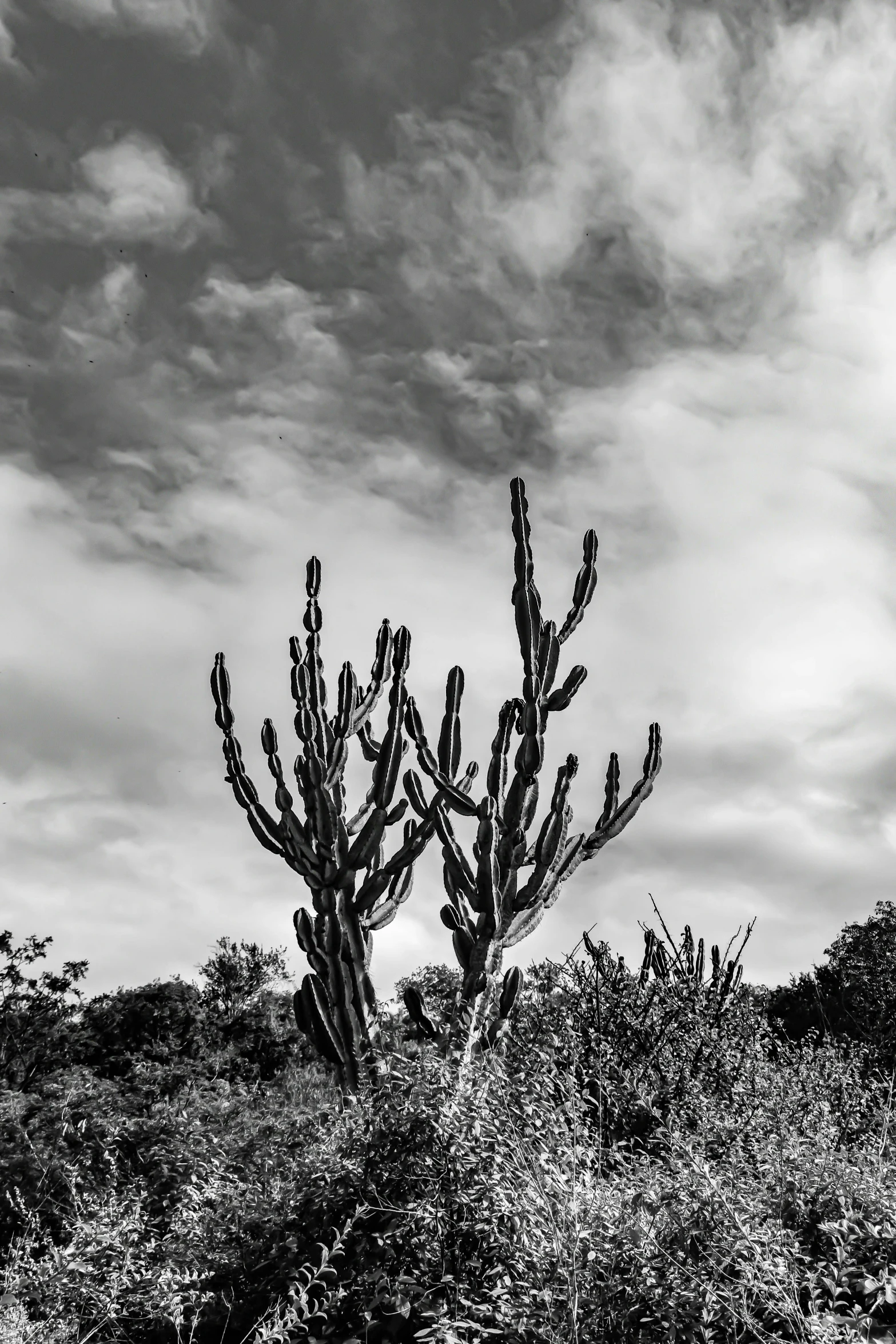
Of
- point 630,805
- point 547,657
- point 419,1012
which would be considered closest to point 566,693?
point 547,657

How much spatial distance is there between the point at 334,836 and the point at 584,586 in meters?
3.21

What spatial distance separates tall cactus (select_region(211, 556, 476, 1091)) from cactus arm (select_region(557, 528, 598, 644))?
1.52 meters

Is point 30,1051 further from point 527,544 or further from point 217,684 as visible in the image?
point 527,544

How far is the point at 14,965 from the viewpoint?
66.1 feet

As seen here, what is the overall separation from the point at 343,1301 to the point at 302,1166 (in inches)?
27.7

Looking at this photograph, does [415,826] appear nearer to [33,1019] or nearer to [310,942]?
[310,942]

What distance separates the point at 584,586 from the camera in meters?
9.11

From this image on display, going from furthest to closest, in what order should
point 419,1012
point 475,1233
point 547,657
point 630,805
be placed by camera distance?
point 630,805, point 547,657, point 419,1012, point 475,1233

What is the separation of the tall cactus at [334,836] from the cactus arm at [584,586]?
1515 mm

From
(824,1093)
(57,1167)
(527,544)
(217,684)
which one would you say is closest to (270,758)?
(217,684)

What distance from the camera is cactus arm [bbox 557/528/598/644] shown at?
8.79m

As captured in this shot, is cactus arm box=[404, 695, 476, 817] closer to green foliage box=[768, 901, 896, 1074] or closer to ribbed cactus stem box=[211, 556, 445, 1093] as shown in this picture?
ribbed cactus stem box=[211, 556, 445, 1093]

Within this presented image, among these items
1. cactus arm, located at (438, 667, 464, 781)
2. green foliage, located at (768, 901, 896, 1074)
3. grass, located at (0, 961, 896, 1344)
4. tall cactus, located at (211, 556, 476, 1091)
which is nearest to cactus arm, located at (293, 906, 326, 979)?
tall cactus, located at (211, 556, 476, 1091)

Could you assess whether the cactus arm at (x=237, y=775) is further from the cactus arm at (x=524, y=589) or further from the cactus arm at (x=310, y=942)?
the cactus arm at (x=524, y=589)
